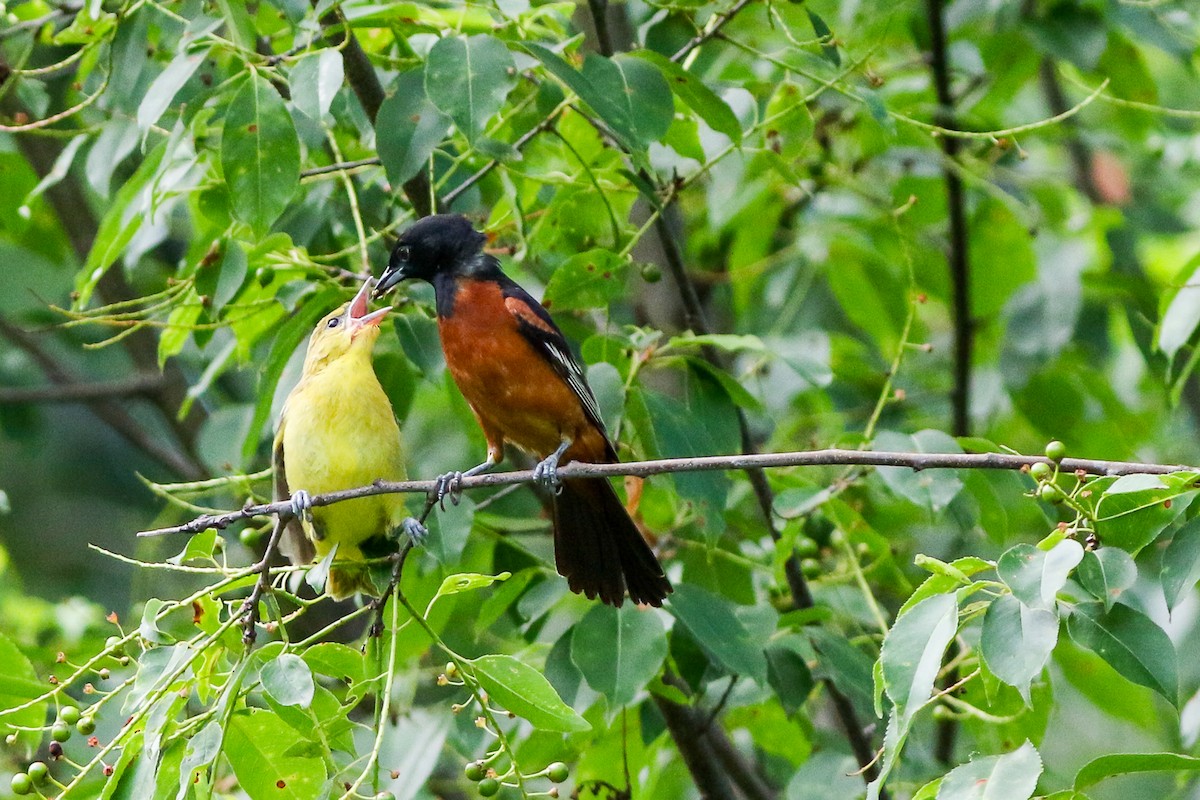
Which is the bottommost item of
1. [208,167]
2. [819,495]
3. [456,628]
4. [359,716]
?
[359,716]

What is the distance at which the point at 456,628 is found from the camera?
4.62 metres

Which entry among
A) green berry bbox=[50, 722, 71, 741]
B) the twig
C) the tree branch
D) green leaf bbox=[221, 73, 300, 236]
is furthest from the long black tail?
the twig

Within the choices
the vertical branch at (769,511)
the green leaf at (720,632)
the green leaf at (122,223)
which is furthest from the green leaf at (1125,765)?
the green leaf at (122,223)

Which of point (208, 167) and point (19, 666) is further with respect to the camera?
point (208, 167)

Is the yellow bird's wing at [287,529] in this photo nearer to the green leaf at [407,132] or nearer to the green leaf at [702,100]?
the green leaf at [407,132]

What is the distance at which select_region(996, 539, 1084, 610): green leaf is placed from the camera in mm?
2211

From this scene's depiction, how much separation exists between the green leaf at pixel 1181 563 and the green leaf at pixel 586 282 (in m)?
1.63

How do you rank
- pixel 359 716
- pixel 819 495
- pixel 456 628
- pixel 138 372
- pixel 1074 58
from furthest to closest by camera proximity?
1. pixel 359 716
2. pixel 138 372
3. pixel 1074 58
4. pixel 456 628
5. pixel 819 495

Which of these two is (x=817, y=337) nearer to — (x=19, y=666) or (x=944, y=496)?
(x=944, y=496)

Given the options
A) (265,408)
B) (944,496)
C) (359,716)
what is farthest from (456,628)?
(359,716)

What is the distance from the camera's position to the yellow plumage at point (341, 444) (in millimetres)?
3996

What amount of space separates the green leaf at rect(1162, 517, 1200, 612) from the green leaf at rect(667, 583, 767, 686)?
1278 millimetres

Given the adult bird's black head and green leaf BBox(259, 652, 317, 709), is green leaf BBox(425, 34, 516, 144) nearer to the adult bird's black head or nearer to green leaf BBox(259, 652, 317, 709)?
the adult bird's black head

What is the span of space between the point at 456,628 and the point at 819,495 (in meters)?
1.42
